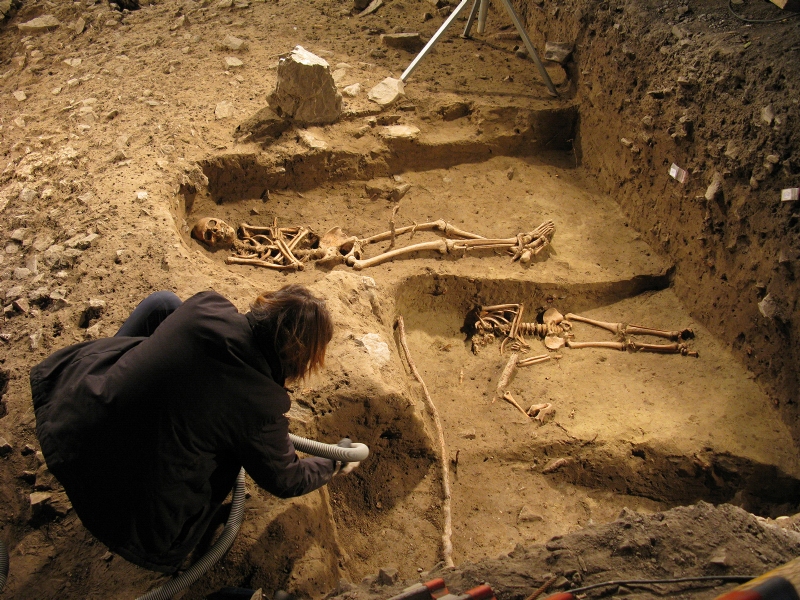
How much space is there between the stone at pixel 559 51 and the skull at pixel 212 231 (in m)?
3.75

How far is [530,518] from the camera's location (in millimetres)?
3607

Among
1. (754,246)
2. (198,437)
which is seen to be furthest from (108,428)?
(754,246)

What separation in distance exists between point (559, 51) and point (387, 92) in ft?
6.09

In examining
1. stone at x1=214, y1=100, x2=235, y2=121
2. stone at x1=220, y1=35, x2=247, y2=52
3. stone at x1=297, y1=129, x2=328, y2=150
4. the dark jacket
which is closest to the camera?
the dark jacket

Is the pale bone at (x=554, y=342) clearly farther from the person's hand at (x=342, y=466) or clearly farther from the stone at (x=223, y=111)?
the stone at (x=223, y=111)

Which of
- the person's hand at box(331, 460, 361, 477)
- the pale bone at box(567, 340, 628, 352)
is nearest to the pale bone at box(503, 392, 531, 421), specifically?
the pale bone at box(567, 340, 628, 352)

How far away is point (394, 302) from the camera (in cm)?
458

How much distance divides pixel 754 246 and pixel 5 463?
4.64m

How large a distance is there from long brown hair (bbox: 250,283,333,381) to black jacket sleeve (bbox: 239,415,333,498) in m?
0.29

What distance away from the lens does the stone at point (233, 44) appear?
618 cm

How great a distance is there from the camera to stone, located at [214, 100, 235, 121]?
17.6 ft

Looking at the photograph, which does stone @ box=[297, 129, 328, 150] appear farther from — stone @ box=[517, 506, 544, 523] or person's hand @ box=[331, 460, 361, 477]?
stone @ box=[517, 506, 544, 523]

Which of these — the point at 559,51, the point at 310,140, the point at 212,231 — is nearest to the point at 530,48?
the point at 559,51

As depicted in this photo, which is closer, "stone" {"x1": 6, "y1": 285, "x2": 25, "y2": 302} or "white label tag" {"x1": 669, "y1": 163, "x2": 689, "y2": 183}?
"stone" {"x1": 6, "y1": 285, "x2": 25, "y2": 302}
